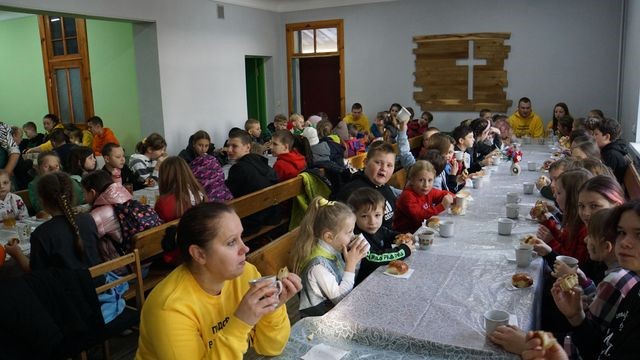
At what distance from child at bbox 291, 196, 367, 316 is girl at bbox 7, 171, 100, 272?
4.62 ft

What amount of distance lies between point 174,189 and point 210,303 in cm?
225

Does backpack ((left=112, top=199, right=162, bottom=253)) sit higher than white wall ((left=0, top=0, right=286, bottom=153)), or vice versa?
white wall ((left=0, top=0, right=286, bottom=153))

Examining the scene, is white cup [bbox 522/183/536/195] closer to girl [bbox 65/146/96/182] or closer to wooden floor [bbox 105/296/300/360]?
wooden floor [bbox 105/296/300/360]

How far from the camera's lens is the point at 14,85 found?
11492 millimetres

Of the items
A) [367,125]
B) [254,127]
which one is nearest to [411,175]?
[254,127]

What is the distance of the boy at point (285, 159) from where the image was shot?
5.60m

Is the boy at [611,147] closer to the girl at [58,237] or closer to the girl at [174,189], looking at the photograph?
the girl at [174,189]

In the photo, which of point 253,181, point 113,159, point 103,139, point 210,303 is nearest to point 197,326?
point 210,303

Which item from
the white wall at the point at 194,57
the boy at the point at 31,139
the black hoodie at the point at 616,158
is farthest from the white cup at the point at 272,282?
the boy at the point at 31,139

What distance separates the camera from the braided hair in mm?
3076

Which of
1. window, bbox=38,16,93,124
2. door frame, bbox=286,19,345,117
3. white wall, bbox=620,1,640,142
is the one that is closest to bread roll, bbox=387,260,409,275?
white wall, bbox=620,1,640,142

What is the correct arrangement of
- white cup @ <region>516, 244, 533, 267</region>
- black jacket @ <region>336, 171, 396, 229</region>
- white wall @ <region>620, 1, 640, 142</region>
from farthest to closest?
white wall @ <region>620, 1, 640, 142</region>
black jacket @ <region>336, 171, 396, 229</region>
white cup @ <region>516, 244, 533, 267</region>

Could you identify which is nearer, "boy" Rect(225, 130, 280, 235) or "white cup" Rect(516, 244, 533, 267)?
"white cup" Rect(516, 244, 533, 267)

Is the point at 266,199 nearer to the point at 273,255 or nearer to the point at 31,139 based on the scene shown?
the point at 273,255
